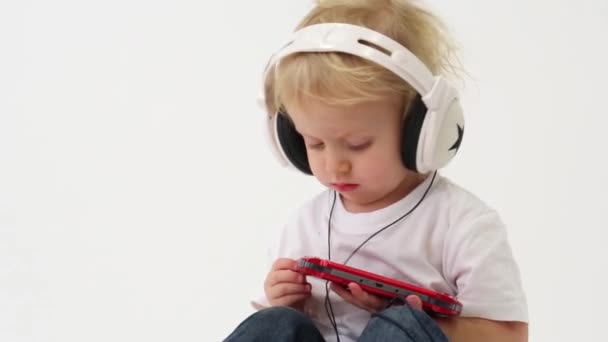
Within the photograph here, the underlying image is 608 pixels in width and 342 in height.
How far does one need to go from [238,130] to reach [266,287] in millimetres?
978

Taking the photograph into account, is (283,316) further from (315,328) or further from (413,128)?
(413,128)

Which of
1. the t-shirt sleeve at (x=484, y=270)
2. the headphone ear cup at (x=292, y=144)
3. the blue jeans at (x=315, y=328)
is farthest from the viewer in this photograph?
the headphone ear cup at (x=292, y=144)

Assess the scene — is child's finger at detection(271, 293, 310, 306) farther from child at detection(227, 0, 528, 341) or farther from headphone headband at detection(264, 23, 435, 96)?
headphone headband at detection(264, 23, 435, 96)

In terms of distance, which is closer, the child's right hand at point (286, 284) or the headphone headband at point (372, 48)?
the headphone headband at point (372, 48)

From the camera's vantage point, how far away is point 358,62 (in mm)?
1165

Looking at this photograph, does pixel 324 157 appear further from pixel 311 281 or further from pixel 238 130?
pixel 238 130

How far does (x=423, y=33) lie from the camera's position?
1.24 metres

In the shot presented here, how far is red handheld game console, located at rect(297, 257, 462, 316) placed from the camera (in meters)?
1.14

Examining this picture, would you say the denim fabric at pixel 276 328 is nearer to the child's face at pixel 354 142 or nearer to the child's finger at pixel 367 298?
the child's finger at pixel 367 298

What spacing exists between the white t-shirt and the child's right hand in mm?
55


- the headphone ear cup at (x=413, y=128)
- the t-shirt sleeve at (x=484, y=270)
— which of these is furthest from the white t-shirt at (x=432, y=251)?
the headphone ear cup at (x=413, y=128)

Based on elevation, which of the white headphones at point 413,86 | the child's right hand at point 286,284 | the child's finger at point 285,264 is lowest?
the child's right hand at point 286,284

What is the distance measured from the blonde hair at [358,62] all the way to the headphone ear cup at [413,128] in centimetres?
2

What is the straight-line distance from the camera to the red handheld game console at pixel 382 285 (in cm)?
114
